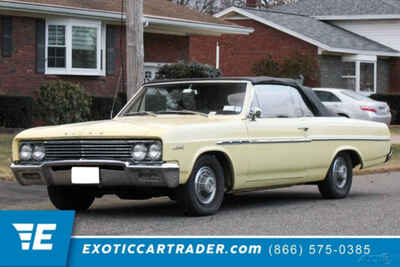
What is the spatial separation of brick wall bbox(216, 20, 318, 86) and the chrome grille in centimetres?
2584

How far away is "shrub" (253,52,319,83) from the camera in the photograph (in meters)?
34.2

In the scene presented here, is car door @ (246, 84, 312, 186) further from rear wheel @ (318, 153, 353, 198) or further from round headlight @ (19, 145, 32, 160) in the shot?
round headlight @ (19, 145, 32, 160)

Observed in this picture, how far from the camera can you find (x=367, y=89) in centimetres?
3844

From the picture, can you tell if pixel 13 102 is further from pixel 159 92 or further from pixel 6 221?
pixel 6 221

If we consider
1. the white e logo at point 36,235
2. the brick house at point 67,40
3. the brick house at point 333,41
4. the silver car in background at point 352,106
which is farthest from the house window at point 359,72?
the white e logo at point 36,235

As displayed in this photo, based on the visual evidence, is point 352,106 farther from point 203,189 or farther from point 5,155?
point 203,189

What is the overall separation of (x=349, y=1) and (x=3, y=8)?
22.2m

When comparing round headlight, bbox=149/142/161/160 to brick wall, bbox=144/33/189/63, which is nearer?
round headlight, bbox=149/142/161/160

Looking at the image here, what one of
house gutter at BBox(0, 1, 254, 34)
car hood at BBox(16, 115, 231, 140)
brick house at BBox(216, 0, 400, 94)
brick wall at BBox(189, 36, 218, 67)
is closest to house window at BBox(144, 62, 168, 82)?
house gutter at BBox(0, 1, 254, 34)

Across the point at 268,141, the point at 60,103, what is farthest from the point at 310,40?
the point at 268,141

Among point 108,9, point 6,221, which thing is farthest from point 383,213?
point 108,9

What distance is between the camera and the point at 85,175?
988 centimetres

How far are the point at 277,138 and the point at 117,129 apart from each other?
228 cm

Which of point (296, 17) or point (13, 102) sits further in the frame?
point (296, 17)
